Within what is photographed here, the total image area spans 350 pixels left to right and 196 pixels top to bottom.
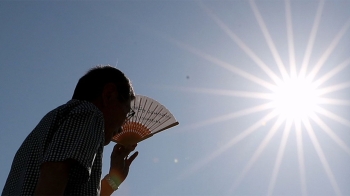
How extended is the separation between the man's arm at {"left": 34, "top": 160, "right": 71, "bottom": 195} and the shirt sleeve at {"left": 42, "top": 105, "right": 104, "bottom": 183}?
0.02 m

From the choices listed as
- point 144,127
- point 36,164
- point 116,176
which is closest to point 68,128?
point 36,164

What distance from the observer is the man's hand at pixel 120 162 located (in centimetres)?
322

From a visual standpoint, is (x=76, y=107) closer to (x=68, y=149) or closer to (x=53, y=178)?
(x=68, y=149)

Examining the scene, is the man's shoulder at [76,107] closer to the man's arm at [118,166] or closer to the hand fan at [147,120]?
the man's arm at [118,166]

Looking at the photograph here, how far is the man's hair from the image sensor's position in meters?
2.10

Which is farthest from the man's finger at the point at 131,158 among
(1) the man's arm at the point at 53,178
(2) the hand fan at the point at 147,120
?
(1) the man's arm at the point at 53,178

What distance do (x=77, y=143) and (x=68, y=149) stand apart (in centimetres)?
5

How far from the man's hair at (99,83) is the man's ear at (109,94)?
20mm

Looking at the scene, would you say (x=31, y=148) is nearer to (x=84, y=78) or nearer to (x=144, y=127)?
(x=84, y=78)

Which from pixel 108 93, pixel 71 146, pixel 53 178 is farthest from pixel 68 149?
pixel 108 93

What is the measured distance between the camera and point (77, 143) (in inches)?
66.8

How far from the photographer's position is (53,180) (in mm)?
1580

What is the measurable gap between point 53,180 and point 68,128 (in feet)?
0.83

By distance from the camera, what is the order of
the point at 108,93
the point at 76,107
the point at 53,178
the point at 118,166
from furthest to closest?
the point at 118,166 < the point at 108,93 < the point at 76,107 < the point at 53,178
